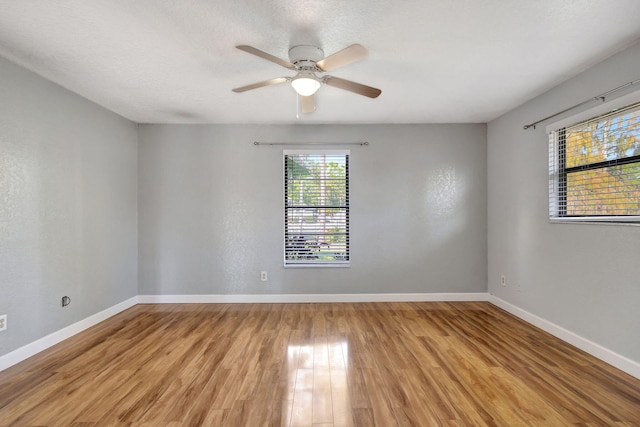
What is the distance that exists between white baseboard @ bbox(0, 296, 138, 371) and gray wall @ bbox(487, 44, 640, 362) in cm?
479

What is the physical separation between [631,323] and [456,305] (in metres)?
1.85

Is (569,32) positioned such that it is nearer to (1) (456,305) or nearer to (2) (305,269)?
(1) (456,305)

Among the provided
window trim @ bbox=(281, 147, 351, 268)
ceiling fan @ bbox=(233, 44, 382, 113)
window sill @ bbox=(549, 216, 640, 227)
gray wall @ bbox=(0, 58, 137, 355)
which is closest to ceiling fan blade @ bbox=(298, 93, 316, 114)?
ceiling fan @ bbox=(233, 44, 382, 113)

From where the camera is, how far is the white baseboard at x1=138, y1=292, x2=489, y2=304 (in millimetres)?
4145

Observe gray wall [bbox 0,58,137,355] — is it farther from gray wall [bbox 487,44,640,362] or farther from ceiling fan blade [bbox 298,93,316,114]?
gray wall [bbox 487,44,640,362]

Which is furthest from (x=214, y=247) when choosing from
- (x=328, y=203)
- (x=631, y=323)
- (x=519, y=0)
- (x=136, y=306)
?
(x=631, y=323)

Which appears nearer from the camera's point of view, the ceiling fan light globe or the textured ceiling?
the textured ceiling

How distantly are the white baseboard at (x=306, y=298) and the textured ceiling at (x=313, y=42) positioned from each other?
2506 mm

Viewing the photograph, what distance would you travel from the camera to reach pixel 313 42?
7.06ft

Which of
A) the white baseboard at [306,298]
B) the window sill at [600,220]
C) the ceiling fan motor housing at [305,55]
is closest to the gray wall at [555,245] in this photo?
the window sill at [600,220]

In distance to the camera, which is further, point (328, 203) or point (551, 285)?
point (328, 203)

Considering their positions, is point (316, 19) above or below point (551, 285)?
above

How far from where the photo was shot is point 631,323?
2264 millimetres

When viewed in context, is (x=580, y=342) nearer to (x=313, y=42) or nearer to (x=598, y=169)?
(x=598, y=169)
